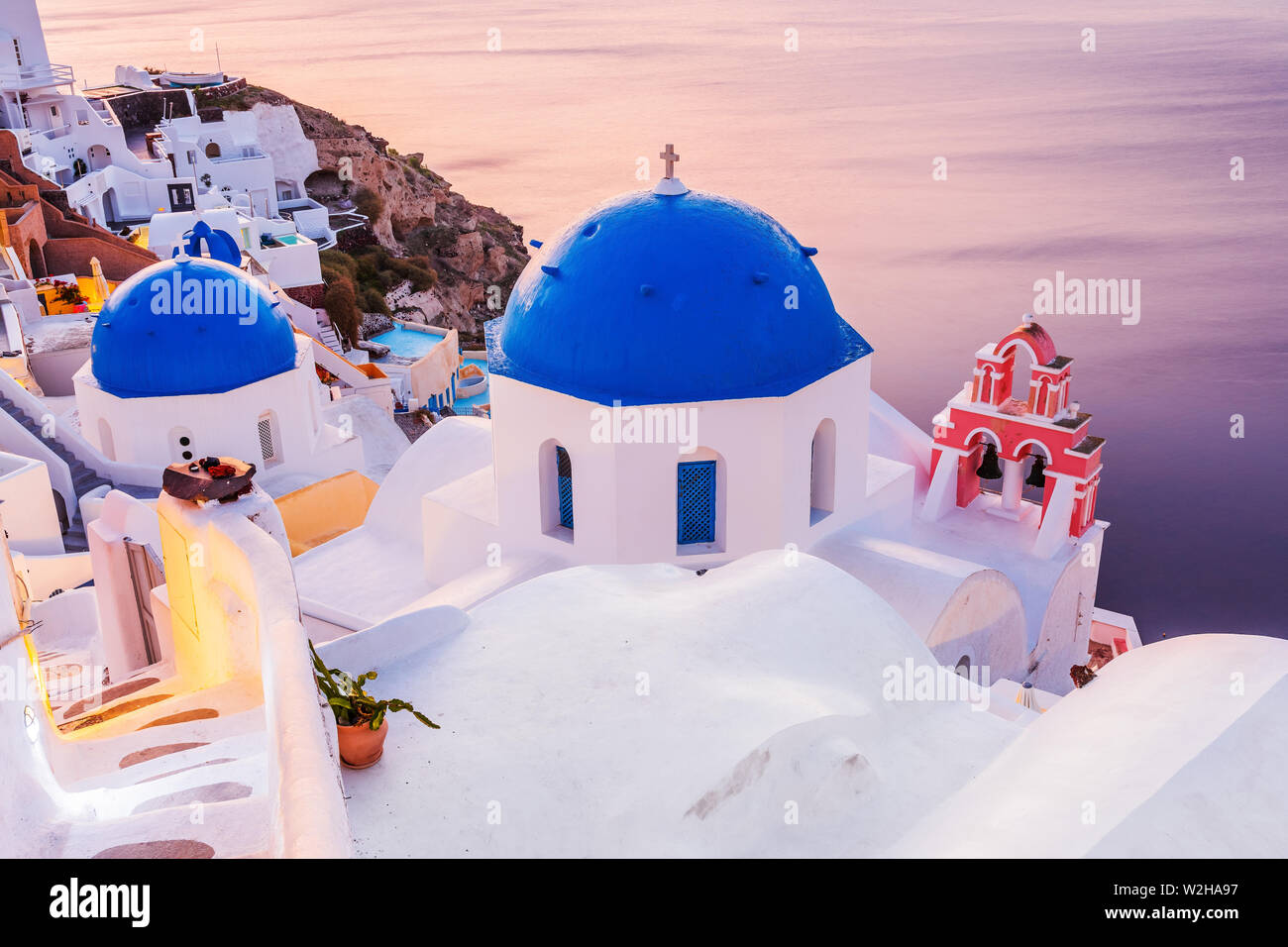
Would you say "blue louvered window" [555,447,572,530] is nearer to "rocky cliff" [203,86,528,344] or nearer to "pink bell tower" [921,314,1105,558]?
"pink bell tower" [921,314,1105,558]

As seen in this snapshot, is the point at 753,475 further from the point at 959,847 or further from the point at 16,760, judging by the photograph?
the point at 16,760

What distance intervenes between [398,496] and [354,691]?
9000 mm

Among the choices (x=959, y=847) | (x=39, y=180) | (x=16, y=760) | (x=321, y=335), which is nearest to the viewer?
(x=959, y=847)

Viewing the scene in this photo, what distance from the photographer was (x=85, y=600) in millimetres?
13578

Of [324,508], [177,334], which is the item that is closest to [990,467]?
[324,508]

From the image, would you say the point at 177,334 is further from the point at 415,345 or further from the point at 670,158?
the point at 415,345

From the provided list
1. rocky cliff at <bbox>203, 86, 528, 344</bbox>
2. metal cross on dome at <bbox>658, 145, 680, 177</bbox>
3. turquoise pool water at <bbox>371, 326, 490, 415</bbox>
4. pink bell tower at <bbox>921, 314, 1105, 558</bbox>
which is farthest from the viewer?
rocky cliff at <bbox>203, 86, 528, 344</bbox>

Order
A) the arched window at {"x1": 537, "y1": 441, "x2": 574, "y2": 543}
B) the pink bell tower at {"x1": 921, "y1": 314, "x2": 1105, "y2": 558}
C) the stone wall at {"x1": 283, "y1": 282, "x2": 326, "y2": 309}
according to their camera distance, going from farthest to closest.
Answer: the stone wall at {"x1": 283, "y1": 282, "x2": 326, "y2": 309}
the pink bell tower at {"x1": 921, "y1": 314, "x2": 1105, "y2": 558}
the arched window at {"x1": 537, "y1": 441, "x2": 574, "y2": 543}

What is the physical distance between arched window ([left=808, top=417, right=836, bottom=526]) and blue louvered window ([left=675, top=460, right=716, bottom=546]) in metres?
1.11

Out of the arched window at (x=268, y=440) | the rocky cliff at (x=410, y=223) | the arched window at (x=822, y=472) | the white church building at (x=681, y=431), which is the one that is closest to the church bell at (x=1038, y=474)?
the white church building at (x=681, y=431)

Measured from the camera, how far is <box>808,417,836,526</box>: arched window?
11.9 m

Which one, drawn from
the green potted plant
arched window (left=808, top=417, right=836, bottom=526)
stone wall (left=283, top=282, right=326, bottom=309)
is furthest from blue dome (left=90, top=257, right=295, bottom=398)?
stone wall (left=283, top=282, right=326, bottom=309)
